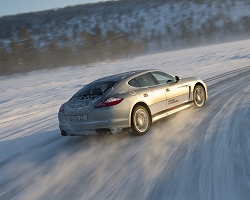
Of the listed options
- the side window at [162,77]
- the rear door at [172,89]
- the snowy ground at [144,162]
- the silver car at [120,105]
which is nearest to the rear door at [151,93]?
the silver car at [120,105]

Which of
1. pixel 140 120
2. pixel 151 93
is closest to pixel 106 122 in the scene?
pixel 140 120

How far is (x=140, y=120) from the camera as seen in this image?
22.2ft

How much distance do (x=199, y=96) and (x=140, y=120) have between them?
2836 millimetres

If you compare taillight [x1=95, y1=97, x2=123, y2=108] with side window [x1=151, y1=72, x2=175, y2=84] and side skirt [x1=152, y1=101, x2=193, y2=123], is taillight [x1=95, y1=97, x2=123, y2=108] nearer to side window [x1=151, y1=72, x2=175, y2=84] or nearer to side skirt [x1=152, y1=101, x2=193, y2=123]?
side skirt [x1=152, y1=101, x2=193, y2=123]

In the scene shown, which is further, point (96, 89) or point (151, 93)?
point (151, 93)

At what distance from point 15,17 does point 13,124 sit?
169 meters

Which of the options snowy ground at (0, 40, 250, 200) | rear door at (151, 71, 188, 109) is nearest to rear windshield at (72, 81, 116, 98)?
snowy ground at (0, 40, 250, 200)

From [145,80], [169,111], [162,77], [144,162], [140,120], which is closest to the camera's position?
[144,162]

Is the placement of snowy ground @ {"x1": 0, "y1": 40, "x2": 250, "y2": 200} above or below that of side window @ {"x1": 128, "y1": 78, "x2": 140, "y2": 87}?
below

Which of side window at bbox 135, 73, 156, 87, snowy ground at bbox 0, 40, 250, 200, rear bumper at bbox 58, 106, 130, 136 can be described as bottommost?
snowy ground at bbox 0, 40, 250, 200

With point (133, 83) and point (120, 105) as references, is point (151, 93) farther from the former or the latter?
point (120, 105)

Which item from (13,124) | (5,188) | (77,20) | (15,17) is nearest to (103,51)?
(13,124)

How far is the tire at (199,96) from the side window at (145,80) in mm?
1783

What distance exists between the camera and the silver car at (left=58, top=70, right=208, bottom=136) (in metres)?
6.30
